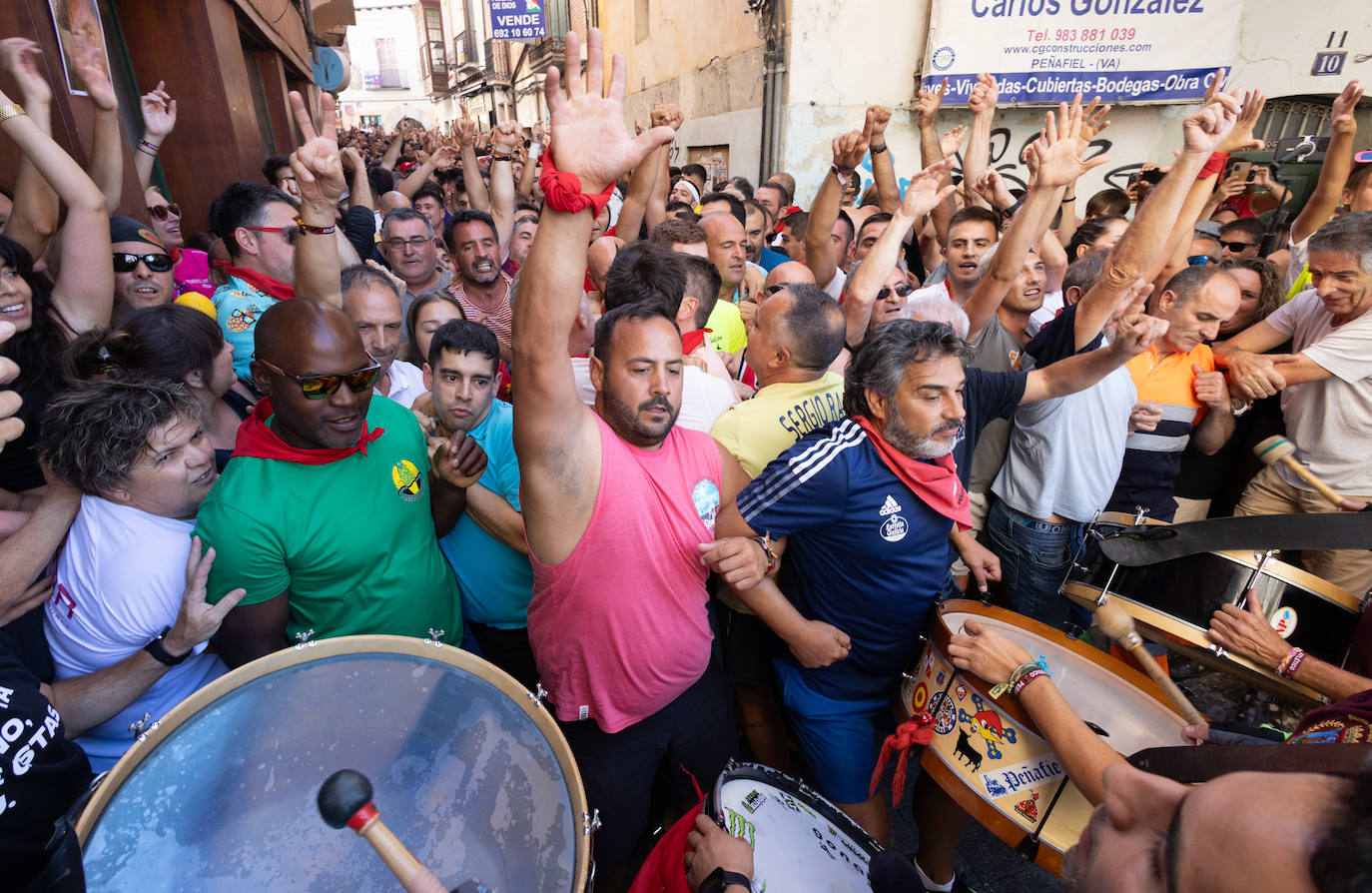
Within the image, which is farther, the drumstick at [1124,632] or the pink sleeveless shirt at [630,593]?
the drumstick at [1124,632]

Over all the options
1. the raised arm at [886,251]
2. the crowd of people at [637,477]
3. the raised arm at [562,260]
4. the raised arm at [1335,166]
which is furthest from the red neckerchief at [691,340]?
the raised arm at [1335,166]

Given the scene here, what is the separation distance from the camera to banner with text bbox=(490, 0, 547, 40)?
53.5ft

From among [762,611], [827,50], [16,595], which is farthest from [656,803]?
[827,50]

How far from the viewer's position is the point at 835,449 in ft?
7.45

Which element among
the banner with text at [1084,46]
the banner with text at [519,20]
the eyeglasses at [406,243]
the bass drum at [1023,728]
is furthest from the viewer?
the banner with text at [519,20]

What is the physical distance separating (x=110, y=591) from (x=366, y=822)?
1.44m

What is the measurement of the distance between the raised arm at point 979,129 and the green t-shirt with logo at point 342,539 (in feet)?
15.2

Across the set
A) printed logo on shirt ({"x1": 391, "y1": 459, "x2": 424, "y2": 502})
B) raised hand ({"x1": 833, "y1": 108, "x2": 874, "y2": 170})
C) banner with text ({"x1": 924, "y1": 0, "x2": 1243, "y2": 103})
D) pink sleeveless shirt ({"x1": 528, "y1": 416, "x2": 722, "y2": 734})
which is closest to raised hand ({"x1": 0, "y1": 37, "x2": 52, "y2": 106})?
printed logo on shirt ({"x1": 391, "y1": 459, "x2": 424, "y2": 502})

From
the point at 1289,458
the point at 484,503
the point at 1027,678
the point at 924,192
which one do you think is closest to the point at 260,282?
the point at 484,503

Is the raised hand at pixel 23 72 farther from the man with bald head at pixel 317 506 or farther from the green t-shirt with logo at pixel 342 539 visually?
the green t-shirt with logo at pixel 342 539

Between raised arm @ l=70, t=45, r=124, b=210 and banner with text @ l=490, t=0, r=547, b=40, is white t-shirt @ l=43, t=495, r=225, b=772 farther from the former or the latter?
banner with text @ l=490, t=0, r=547, b=40

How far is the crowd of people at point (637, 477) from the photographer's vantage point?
1562mm

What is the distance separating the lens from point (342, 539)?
6.98 feet

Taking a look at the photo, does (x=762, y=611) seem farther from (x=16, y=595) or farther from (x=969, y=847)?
(x=16, y=595)
